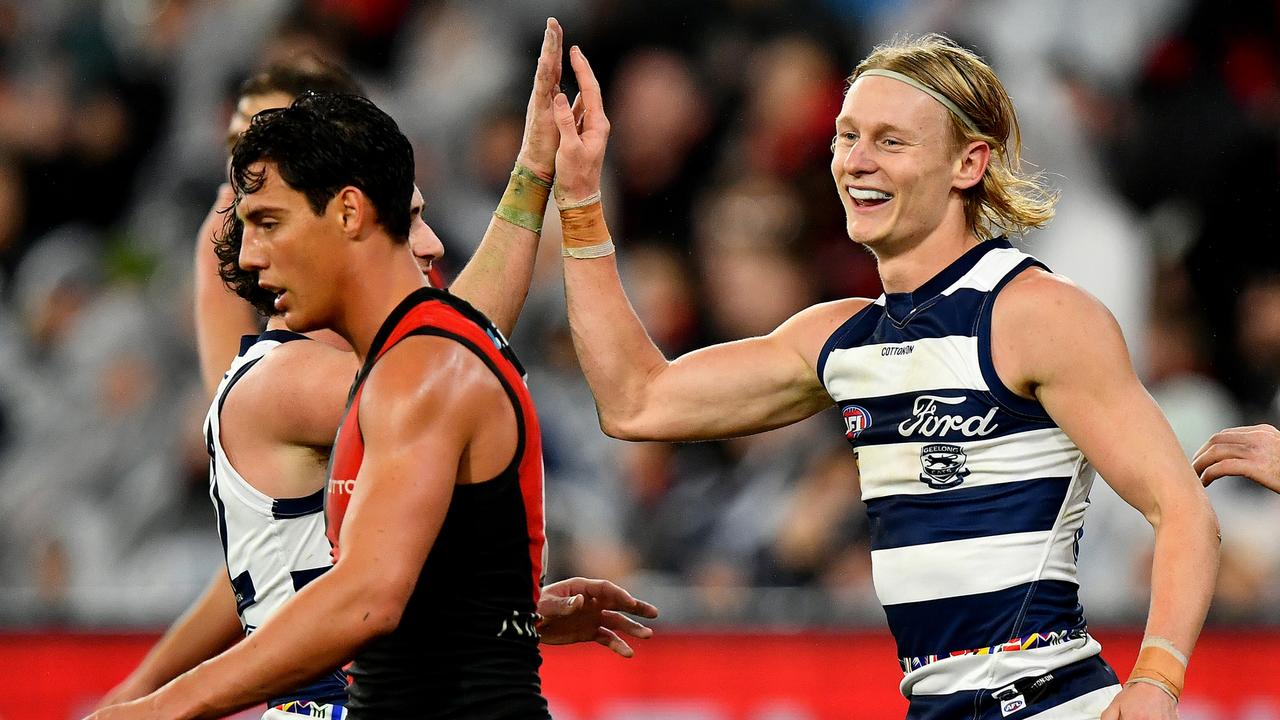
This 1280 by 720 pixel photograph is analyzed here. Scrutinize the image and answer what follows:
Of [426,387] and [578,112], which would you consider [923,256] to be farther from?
[426,387]

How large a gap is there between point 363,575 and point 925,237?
162cm

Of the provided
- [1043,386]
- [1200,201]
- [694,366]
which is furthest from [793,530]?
[1043,386]

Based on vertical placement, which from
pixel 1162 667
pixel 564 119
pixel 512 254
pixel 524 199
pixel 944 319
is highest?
pixel 564 119

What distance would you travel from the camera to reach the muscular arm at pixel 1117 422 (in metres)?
3.21

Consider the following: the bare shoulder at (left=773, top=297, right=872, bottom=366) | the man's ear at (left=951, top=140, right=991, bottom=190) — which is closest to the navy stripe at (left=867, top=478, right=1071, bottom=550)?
the bare shoulder at (left=773, top=297, right=872, bottom=366)

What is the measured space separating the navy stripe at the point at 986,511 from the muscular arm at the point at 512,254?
3.95 ft

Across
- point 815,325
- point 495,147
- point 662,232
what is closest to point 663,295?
point 662,232

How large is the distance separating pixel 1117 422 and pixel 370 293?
1.54m

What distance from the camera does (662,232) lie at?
8266 millimetres

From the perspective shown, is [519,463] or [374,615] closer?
[374,615]

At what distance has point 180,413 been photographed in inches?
334

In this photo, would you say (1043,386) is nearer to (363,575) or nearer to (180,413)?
(363,575)

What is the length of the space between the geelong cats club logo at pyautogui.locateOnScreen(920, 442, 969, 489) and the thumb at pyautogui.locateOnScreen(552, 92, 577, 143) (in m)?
1.22

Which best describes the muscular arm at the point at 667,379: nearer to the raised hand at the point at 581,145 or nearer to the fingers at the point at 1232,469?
the raised hand at the point at 581,145
